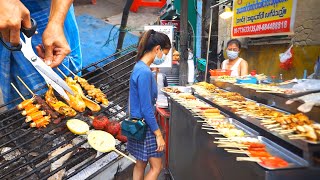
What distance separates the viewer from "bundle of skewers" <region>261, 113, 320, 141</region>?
1858 mm

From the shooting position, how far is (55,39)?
1.68m

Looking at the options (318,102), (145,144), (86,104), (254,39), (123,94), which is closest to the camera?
(318,102)

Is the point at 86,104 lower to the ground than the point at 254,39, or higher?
lower

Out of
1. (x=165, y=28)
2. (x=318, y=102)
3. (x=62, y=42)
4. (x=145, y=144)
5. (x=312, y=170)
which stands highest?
(x=165, y=28)

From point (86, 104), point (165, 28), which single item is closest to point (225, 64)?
point (165, 28)

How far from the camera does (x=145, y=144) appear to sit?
166 inches

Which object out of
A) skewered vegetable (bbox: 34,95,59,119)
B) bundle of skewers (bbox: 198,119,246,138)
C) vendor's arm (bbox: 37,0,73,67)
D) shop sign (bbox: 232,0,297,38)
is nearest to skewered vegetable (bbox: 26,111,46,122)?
skewered vegetable (bbox: 34,95,59,119)

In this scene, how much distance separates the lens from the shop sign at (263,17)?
572 centimetres

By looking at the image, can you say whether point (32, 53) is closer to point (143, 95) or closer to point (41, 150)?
point (143, 95)

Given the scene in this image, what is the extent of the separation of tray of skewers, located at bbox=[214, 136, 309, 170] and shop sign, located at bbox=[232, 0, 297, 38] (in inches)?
167

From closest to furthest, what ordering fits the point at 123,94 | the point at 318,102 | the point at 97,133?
the point at 318,102 → the point at 97,133 → the point at 123,94

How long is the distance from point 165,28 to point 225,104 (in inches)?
186

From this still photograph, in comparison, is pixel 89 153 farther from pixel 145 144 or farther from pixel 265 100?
pixel 265 100

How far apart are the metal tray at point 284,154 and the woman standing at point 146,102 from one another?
2.04 metres
